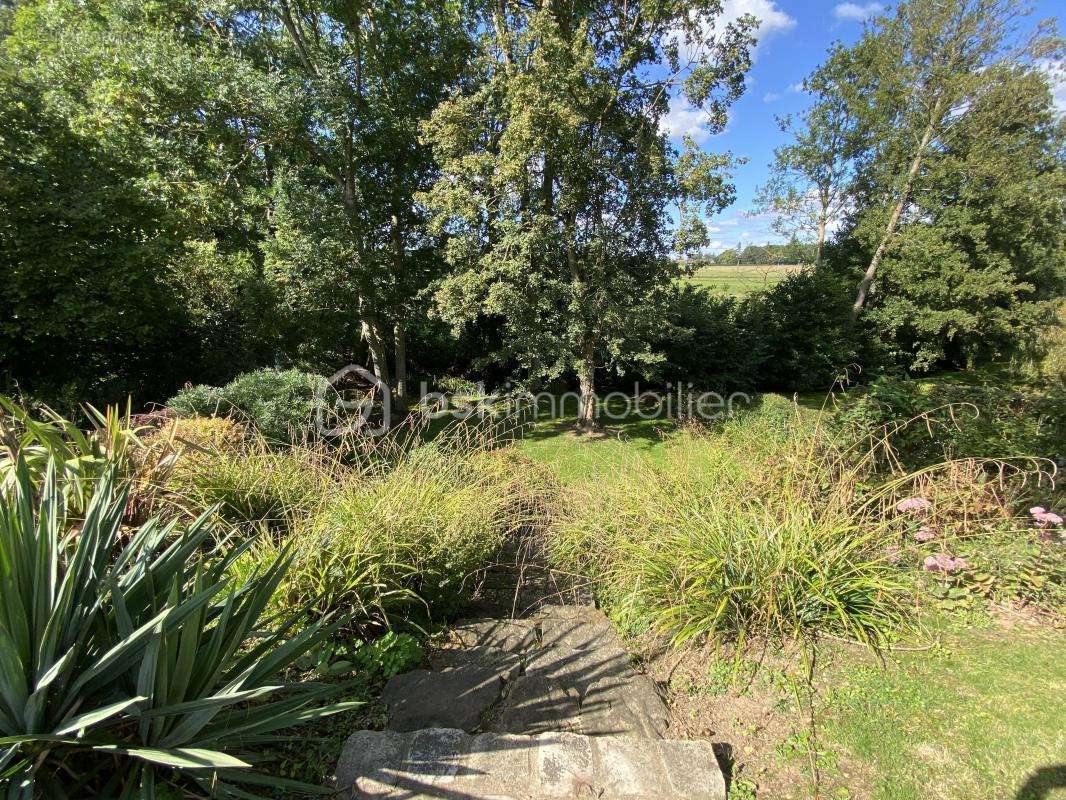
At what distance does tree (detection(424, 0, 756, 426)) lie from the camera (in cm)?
652

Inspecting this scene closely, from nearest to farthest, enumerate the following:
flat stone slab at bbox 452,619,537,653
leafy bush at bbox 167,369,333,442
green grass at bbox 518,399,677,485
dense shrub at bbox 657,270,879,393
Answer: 1. flat stone slab at bbox 452,619,537,653
2. leafy bush at bbox 167,369,333,442
3. green grass at bbox 518,399,677,485
4. dense shrub at bbox 657,270,879,393

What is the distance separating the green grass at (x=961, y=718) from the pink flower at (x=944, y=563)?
34cm

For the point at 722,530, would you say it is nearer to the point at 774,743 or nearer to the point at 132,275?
the point at 774,743

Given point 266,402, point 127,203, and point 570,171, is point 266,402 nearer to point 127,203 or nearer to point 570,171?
point 127,203

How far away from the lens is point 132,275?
20.7 ft

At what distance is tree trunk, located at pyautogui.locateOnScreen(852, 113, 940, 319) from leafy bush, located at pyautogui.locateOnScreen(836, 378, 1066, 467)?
9.14 metres

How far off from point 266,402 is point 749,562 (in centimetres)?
548

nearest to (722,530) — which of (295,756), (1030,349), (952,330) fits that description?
(295,756)

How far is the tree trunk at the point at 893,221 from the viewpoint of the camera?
1255 centimetres

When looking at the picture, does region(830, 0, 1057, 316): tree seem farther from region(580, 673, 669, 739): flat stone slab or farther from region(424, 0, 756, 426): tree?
region(580, 673, 669, 739): flat stone slab

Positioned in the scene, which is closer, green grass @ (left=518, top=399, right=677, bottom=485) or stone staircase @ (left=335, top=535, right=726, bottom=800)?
stone staircase @ (left=335, top=535, right=726, bottom=800)

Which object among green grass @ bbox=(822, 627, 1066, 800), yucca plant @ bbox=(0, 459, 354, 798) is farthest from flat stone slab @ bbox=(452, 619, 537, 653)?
green grass @ bbox=(822, 627, 1066, 800)

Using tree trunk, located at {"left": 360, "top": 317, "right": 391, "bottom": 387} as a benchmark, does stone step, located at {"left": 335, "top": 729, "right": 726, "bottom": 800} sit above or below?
below

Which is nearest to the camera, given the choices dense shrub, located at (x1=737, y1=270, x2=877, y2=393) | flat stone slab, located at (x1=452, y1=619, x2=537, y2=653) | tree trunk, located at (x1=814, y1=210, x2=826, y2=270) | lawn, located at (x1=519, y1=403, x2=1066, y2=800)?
lawn, located at (x1=519, y1=403, x2=1066, y2=800)
